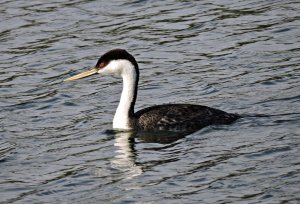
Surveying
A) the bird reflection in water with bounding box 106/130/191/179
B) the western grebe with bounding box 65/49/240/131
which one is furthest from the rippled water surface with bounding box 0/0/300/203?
the western grebe with bounding box 65/49/240/131

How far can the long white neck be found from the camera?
1526cm

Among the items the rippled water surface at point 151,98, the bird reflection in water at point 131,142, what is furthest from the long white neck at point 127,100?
the rippled water surface at point 151,98

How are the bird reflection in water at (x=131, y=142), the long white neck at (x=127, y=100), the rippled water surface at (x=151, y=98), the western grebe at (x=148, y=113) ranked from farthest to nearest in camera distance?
1. the long white neck at (x=127, y=100)
2. the western grebe at (x=148, y=113)
3. the bird reflection in water at (x=131, y=142)
4. the rippled water surface at (x=151, y=98)

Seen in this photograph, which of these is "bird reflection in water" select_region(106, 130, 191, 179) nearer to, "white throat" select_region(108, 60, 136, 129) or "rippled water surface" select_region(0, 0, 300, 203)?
"rippled water surface" select_region(0, 0, 300, 203)

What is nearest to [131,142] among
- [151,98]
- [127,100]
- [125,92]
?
[127,100]

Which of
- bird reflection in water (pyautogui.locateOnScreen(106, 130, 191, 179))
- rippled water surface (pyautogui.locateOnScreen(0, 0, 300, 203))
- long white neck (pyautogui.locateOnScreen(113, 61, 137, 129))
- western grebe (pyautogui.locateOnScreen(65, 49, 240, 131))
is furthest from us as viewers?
long white neck (pyautogui.locateOnScreen(113, 61, 137, 129))

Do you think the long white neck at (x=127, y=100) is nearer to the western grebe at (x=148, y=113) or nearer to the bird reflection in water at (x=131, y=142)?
the western grebe at (x=148, y=113)

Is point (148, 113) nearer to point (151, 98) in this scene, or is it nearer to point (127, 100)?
point (127, 100)

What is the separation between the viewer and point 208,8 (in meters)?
22.1

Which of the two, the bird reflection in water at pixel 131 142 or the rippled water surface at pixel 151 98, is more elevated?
the rippled water surface at pixel 151 98

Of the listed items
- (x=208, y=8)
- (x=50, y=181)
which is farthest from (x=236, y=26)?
(x=50, y=181)

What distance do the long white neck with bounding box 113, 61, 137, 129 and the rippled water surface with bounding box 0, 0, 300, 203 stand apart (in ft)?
0.87

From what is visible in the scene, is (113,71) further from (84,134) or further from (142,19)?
(142,19)

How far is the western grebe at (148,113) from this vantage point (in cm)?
1501
